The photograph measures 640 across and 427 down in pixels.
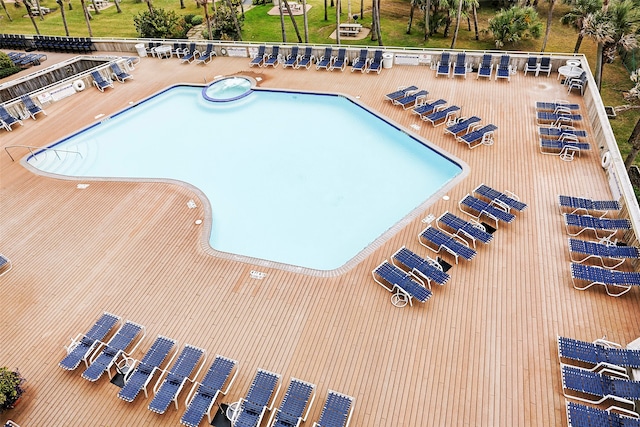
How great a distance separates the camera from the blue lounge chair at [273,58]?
2362cm

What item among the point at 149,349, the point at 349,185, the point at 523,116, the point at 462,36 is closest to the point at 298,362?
the point at 149,349

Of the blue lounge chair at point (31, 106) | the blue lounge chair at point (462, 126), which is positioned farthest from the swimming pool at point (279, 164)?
the blue lounge chair at point (31, 106)

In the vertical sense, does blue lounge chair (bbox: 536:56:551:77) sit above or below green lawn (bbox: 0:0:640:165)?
above

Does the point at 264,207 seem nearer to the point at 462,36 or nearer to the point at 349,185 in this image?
the point at 349,185

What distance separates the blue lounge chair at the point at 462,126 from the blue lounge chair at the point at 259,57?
13.1 m

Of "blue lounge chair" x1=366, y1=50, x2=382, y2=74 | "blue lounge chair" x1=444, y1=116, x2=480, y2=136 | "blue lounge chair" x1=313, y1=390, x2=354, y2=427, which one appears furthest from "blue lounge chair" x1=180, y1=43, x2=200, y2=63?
"blue lounge chair" x1=313, y1=390, x2=354, y2=427

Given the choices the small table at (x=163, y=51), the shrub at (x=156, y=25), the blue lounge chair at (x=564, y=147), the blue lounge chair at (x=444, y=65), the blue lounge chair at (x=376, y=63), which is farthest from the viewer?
the shrub at (x=156, y=25)

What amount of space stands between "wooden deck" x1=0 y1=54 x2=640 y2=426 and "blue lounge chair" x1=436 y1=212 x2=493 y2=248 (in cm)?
43

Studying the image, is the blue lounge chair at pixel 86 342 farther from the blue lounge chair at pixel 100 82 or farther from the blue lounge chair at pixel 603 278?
the blue lounge chair at pixel 100 82

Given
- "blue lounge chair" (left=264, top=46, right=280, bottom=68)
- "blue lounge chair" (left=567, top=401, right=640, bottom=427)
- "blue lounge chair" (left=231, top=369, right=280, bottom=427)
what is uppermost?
"blue lounge chair" (left=264, top=46, right=280, bottom=68)

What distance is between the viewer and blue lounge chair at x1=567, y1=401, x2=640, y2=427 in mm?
7312

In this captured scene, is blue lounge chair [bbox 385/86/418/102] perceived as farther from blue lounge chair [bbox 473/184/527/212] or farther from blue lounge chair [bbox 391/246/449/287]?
blue lounge chair [bbox 391/246/449/287]

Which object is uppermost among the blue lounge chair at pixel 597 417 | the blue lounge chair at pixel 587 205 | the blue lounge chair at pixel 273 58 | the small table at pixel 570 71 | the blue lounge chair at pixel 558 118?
the small table at pixel 570 71

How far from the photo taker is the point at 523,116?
669 inches
